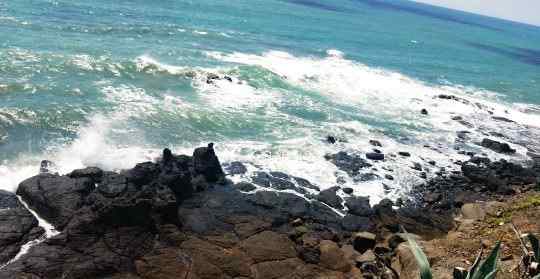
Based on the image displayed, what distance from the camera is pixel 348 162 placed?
85.9 ft

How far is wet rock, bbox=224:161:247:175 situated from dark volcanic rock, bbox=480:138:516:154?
61.9ft

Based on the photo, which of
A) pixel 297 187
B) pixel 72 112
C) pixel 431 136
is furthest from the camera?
pixel 431 136

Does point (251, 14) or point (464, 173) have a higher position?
point (251, 14)

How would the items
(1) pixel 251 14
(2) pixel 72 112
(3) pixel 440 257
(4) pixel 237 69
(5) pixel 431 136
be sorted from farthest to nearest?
(1) pixel 251 14
(4) pixel 237 69
(5) pixel 431 136
(2) pixel 72 112
(3) pixel 440 257

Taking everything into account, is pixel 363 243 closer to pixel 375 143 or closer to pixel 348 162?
pixel 348 162

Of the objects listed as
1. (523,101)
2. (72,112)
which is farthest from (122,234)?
(523,101)

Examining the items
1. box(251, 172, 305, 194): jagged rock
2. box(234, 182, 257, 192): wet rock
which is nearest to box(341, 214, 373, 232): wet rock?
box(251, 172, 305, 194): jagged rock

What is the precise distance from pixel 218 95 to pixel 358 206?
16.0 m

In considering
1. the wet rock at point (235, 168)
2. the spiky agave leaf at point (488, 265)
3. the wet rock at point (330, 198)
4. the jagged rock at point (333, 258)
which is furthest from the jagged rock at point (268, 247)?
the spiky agave leaf at point (488, 265)

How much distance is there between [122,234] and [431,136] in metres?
24.5

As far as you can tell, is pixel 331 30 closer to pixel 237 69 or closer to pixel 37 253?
pixel 237 69

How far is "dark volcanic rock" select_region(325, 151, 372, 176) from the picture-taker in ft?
83.5

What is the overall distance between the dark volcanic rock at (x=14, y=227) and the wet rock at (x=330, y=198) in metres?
11.7

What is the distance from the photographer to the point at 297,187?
2250 cm
